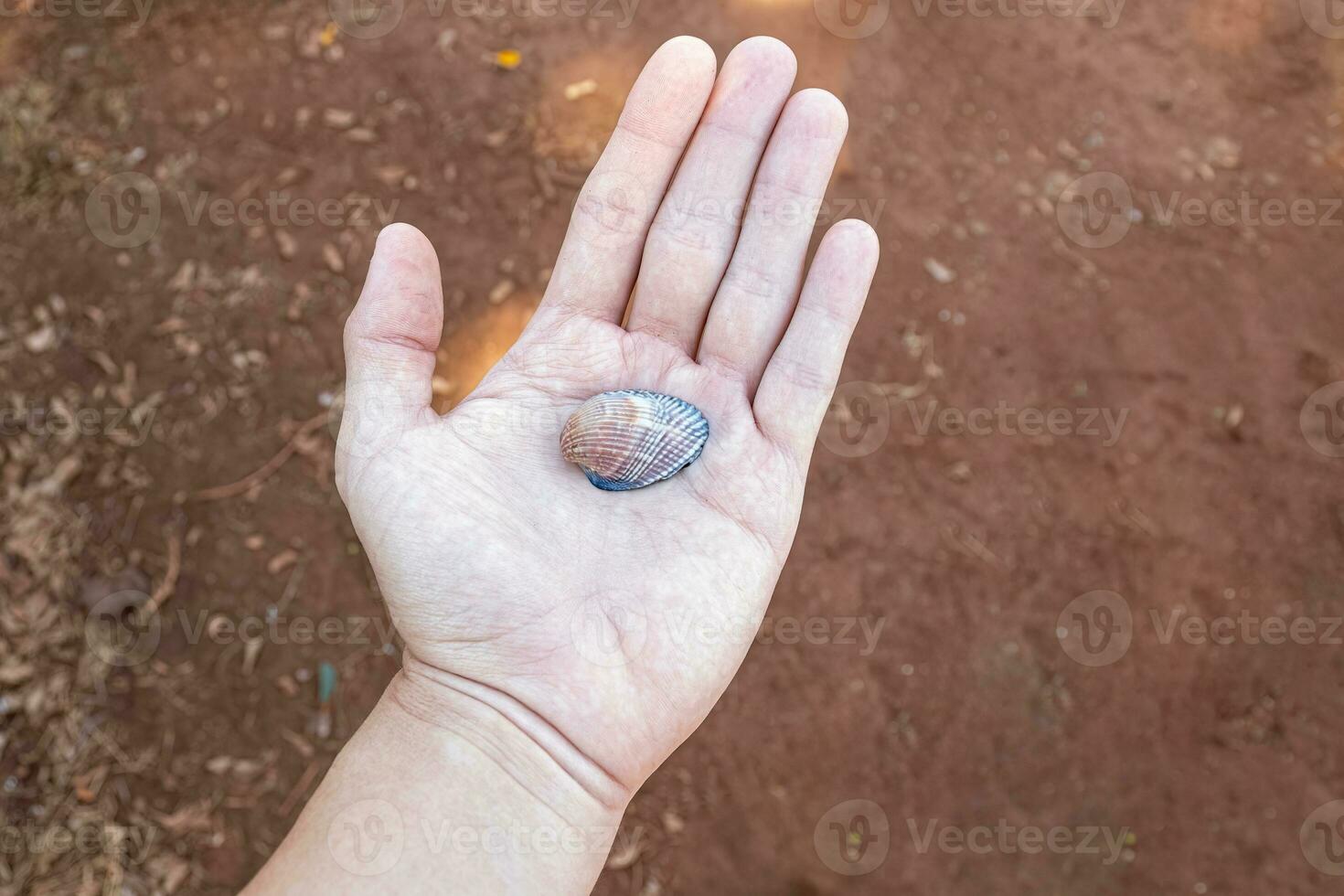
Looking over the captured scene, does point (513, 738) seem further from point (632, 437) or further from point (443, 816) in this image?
point (632, 437)

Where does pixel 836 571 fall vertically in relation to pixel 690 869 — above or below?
above

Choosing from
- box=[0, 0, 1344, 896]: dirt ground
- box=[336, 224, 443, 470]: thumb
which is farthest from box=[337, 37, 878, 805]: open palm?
box=[0, 0, 1344, 896]: dirt ground

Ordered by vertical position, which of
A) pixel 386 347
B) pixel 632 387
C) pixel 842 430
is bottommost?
pixel 842 430

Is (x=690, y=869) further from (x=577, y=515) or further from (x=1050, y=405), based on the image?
(x=1050, y=405)

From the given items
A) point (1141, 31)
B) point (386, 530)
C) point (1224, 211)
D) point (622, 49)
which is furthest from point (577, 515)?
point (1141, 31)

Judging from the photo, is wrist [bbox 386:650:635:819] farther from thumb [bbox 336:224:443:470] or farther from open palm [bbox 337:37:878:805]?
thumb [bbox 336:224:443:470]

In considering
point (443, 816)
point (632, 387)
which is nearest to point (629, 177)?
point (632, 387)
